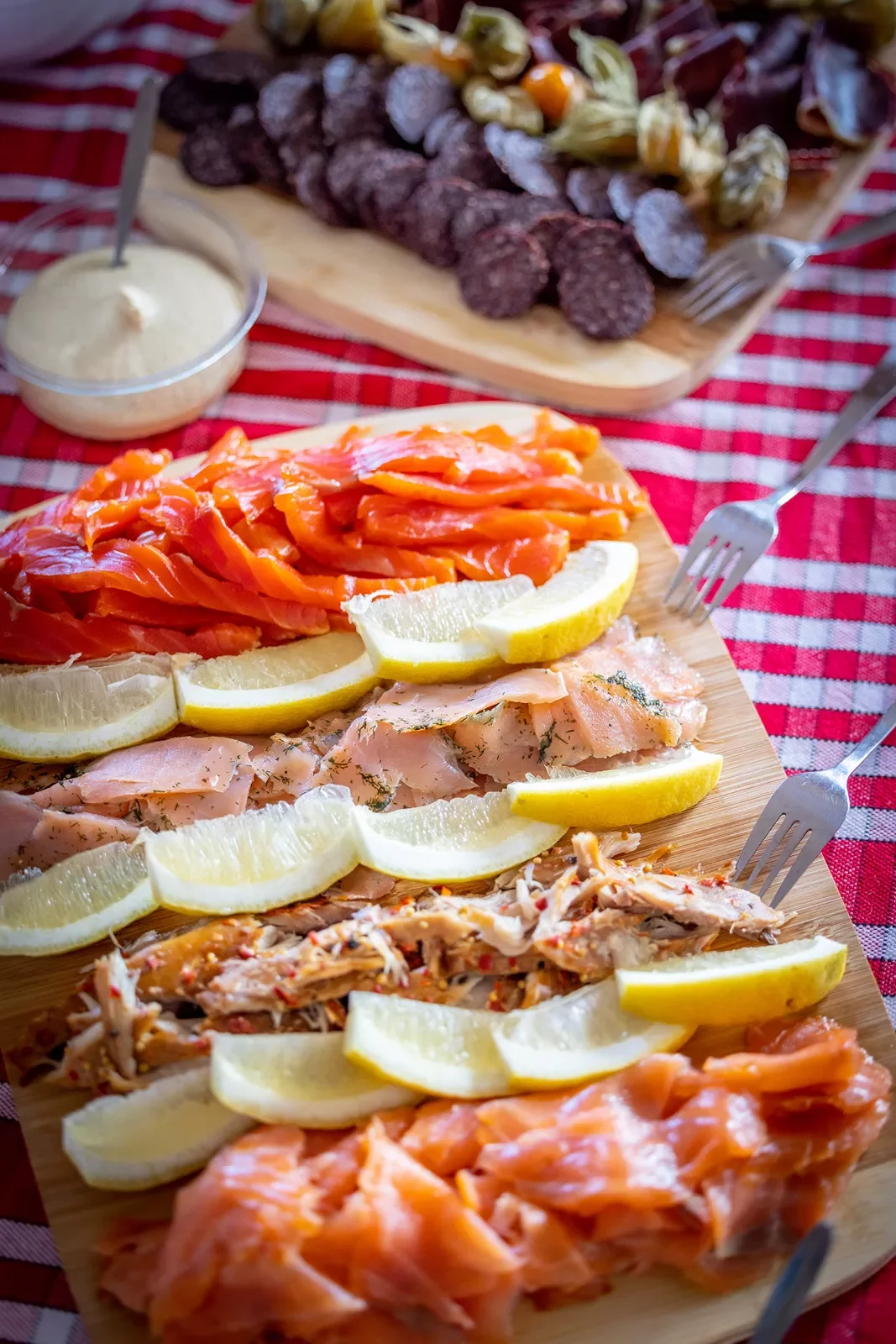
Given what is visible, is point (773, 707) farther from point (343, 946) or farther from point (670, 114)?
point (670, 114)

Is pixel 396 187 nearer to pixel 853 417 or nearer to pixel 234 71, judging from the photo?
pixel 234 71

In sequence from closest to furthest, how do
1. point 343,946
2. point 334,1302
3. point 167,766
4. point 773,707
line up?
point 334,1302
point 343,946
point 167,766
point 773,707

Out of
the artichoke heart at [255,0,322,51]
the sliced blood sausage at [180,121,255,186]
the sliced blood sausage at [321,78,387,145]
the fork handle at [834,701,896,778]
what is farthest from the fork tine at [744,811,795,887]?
the artichoke heart at [255,0,322,51]

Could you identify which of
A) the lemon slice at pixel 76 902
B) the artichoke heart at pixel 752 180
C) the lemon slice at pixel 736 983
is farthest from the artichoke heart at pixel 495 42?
the lemon slice at pixel 736 983

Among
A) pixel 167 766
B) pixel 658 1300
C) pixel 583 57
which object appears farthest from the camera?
pixel 583 57

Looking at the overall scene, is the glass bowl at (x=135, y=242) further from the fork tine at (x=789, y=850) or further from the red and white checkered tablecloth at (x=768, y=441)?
the fork tine at (x=789, y=850)

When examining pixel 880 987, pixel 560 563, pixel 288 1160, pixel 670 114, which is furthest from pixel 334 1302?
pixel 670 114

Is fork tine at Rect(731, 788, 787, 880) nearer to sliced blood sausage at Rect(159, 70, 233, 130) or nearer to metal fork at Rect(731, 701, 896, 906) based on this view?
metal fork at Rect(731, 701, 896, 906)
